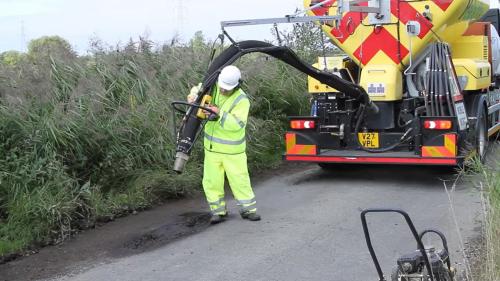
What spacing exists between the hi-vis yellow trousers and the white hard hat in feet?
2.35

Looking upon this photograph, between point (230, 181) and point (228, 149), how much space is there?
1.12 feet

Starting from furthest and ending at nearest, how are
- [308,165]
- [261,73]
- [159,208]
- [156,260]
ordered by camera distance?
[261,73] → [308,165] → [159,208] → [156,260]

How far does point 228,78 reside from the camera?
6477mm

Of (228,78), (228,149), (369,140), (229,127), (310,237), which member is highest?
(228,78)

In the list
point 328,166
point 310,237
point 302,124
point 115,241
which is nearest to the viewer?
point 310,237

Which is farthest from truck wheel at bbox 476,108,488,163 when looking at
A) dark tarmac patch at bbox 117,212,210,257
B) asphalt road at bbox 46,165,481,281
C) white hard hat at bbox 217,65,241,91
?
dark tarmac patch at bbox 117,212,210,257

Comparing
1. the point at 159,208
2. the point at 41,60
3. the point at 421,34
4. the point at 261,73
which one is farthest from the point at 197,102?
the point at 261,73

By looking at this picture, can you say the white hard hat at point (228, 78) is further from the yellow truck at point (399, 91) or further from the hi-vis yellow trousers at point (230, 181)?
the yellow truck at point (399, 91)

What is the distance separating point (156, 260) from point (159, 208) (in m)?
1.92

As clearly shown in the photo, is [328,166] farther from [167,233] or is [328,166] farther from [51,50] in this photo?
[51,50]

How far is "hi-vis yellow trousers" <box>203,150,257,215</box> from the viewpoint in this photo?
6559 millimetres

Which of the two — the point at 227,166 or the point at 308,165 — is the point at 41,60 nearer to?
the point at 227,166

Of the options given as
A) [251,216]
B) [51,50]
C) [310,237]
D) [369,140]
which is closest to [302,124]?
[369,140]

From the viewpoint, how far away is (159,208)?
7258 millimetres
